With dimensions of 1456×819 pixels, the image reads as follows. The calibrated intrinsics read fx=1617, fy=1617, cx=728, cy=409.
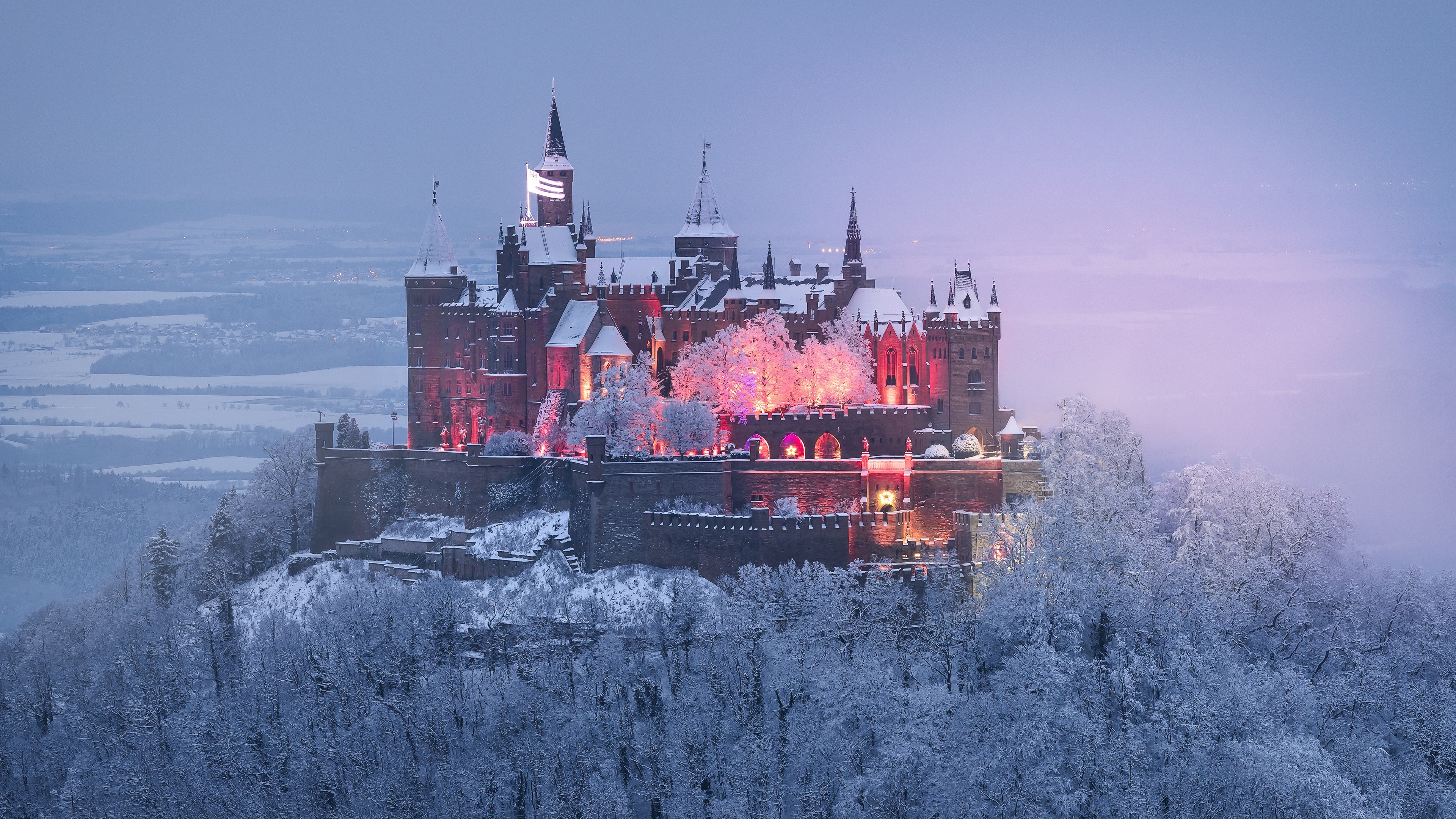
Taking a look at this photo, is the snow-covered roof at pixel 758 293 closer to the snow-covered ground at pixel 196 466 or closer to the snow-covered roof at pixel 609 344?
the snow-covered roof at pixel 609 344

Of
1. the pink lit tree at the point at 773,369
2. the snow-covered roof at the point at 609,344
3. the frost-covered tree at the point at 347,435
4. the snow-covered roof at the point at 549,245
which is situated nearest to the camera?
the pink lit tree at the point at 773,369

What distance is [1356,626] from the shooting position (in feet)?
202

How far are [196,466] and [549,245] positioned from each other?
70798 millimetres

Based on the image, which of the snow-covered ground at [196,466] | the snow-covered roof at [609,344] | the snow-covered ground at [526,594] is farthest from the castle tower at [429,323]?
the snow-covered ground at [196,466]

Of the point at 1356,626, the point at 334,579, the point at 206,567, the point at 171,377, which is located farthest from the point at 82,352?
the point at 1356,626

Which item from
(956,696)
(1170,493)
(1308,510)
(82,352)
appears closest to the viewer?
(956,696)

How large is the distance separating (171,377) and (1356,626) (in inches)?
4552

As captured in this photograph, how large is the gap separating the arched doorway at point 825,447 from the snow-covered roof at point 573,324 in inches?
534

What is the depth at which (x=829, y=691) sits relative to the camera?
183ft

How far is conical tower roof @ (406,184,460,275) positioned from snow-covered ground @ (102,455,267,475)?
59.3 m

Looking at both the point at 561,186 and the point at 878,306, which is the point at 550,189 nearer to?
the point at 561,186

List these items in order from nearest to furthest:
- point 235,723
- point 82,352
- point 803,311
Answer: point 235,723, point 803,311, point 82,352

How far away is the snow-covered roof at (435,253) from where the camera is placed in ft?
278

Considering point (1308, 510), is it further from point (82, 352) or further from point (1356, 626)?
point (82, 352)
